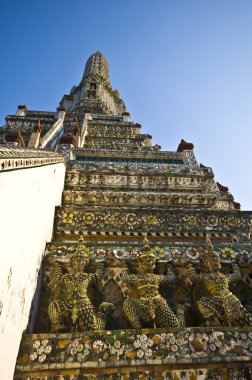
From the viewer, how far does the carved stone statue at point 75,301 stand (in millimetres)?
4293

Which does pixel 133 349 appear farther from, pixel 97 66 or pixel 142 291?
pixel 97 66

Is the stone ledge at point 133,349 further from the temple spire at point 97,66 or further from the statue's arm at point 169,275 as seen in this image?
the temple spire at point 97,66

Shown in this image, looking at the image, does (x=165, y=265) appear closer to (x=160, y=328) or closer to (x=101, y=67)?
(x=160, y=328)

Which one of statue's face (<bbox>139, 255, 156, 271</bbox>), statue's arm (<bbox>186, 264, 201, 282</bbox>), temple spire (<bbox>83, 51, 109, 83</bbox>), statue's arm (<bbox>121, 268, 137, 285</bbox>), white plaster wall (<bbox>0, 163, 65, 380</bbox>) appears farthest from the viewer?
temple spire (<bbox>83, 51, 109, 83</bbox>)

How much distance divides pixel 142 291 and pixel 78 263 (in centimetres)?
108

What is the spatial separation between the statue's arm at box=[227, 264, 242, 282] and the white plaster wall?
3059 millimetres

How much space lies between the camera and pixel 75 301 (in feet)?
14.6

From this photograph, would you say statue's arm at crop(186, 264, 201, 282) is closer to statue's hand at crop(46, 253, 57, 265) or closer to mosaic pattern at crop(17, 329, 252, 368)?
mosaic pattern at crop(17, 329, 252, 368)

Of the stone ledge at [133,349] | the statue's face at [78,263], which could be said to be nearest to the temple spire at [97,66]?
the statue's face at [78,263]

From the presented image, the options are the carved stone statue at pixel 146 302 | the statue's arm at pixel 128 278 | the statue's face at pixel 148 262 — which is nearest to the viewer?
the carved stone statue at pixel 146 302

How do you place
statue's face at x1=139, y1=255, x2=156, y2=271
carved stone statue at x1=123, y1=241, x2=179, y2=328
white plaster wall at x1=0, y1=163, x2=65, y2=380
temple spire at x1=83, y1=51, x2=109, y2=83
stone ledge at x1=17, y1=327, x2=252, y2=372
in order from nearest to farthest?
white plaster wall at x1=0, y1=163, x2=65, y2=380 < stone ledge at x1=17, y1=327, x2=252, y2=372 < carved stone statue at x1=123, y1=241, x2=179, y2=328 < statue's face at x1=139, y1=255, x2=156, y2=271 < temple spire at x1=83, y1=51, x2=109, y2=83

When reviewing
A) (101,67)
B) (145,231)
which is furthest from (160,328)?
(101,67)

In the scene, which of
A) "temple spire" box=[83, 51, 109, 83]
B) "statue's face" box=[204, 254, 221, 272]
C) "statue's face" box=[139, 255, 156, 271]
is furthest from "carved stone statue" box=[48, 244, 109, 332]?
"temple spire" box=[83, 51, 109, 83]

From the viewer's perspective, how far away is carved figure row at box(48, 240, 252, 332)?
4352 millimetres
